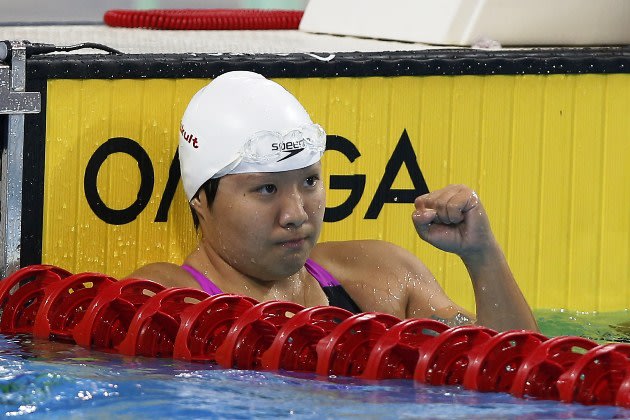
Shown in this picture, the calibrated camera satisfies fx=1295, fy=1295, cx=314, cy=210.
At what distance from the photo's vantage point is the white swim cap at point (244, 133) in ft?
7.75

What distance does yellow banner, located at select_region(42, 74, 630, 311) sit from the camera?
2793mm

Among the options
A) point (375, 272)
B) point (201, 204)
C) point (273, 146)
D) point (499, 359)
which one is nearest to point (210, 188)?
point (201, 204)

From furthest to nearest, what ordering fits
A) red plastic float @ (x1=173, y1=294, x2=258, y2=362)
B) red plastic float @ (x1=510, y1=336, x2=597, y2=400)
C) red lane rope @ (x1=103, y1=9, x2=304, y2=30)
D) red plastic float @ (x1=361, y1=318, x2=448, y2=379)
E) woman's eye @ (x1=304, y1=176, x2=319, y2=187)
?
red lane rope @ (x1=103, y1=9, x2=304, y2=30) < woman's eye @ (x1=304, y1=176, x2=319, y2=187) < red plastic float @ (x1=173, y1=294, x2=258, y2=362) < red plastic float @ (x1=361, y1=318, x2=448, y2=379) < red plastic float @ (x1=510, y1=336, x2=597, y2=400)

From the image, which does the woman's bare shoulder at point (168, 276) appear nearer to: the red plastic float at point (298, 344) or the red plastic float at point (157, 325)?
the red plastic float at point (157, 325)

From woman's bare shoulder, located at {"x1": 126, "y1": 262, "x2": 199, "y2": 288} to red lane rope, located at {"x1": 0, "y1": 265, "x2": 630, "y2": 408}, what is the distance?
2.6 inches

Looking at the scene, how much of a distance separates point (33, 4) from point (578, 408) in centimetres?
349

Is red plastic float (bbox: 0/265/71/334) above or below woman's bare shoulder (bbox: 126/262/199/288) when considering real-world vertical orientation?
below

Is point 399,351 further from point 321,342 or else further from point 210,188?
point 210,188

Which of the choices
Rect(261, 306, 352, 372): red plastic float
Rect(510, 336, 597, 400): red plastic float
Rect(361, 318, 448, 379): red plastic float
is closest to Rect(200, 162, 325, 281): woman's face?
Rect(261, 306, 352, 372): red plastic float

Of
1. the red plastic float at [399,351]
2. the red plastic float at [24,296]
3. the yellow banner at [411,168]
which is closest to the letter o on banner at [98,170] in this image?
the yellow banner at [411,168]

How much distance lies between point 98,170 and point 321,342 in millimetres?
919

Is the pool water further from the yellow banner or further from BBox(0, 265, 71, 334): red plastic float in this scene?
the yellow banner

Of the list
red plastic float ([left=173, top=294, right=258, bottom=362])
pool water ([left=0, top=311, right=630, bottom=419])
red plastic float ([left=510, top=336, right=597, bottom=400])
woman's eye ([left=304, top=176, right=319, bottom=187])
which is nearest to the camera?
pool water ([left=0, top=311, right=630, bottom=419])

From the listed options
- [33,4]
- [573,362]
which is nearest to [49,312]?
[573,362]
